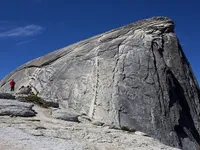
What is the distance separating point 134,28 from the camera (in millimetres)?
30719

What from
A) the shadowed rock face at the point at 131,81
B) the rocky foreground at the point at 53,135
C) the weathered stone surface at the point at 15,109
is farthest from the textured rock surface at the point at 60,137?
the shadowed rock face at the point at 131,81

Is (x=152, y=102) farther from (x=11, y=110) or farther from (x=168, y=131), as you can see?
(x=11, y=110)

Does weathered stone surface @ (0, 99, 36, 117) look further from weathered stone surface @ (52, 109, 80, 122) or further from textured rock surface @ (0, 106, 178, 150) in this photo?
weathered stone surface @ (52, 109, 80, 122)

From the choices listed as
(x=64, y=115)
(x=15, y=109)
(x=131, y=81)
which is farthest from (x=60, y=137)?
(x=131, y=81)

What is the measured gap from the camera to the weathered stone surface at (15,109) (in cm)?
2027

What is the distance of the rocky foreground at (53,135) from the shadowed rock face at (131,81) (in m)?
4.42

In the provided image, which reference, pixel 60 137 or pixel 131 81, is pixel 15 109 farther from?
pixel 131 81

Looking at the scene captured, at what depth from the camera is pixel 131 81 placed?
89.4 feet

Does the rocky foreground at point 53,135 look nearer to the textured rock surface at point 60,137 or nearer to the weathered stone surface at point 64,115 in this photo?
the textured rock surface at point 60,137

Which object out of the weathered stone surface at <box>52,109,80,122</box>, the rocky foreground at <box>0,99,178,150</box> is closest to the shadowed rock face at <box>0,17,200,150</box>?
the weathered stone surface at <box>52,109,80,122</box>

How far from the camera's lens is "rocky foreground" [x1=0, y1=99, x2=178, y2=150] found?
16031mm

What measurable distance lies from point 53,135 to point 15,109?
388 cm

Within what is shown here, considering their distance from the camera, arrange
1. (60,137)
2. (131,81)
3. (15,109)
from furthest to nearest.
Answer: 1. (131,81)
2. (15,109)
3. (60,137)

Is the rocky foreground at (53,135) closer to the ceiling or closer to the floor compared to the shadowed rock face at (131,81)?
closer to the floor
